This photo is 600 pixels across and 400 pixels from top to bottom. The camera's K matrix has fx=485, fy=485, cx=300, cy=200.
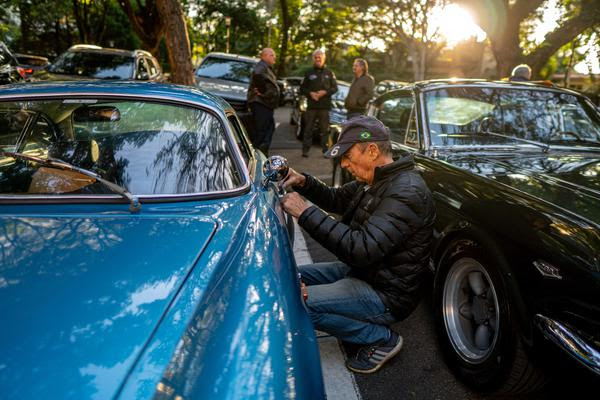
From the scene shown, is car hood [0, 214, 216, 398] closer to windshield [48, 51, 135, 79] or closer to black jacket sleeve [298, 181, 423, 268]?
black jacket sleeve [298, 181, 423, 268]

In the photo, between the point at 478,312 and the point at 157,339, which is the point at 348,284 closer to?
the point at 478,312

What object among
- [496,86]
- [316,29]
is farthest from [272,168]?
[316,29]

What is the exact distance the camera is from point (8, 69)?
30.5 feet

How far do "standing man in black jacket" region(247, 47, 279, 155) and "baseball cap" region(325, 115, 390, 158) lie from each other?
5.42 meters

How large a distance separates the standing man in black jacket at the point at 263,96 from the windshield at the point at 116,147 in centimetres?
534

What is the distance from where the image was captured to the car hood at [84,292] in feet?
3.90

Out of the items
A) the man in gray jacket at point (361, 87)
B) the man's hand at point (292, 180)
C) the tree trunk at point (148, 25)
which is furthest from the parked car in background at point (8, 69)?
the man's hand at point (292, 180)

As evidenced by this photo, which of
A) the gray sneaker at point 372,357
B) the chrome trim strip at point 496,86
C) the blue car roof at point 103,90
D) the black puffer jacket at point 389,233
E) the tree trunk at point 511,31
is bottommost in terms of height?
the gray sneaker at point 372,357

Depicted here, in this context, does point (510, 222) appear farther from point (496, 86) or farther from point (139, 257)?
point (496, 86)

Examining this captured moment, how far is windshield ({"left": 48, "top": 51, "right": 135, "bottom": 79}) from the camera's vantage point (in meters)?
9.26

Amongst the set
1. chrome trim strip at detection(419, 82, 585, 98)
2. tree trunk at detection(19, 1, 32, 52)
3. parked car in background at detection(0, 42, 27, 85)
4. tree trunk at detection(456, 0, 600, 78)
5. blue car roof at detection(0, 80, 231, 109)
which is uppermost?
tree trunk at detection(19, 1, 32, 52)

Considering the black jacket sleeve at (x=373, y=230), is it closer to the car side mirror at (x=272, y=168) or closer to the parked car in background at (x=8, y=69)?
the car side mirror at (x=272, y=168)

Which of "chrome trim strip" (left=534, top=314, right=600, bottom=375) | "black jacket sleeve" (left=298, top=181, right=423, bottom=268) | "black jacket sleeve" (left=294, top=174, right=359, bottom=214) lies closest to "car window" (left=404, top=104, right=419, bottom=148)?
"black jacket sleeve" (left=294, top=174, right=359, bottom=214)

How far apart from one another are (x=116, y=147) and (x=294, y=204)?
0.95 metres
